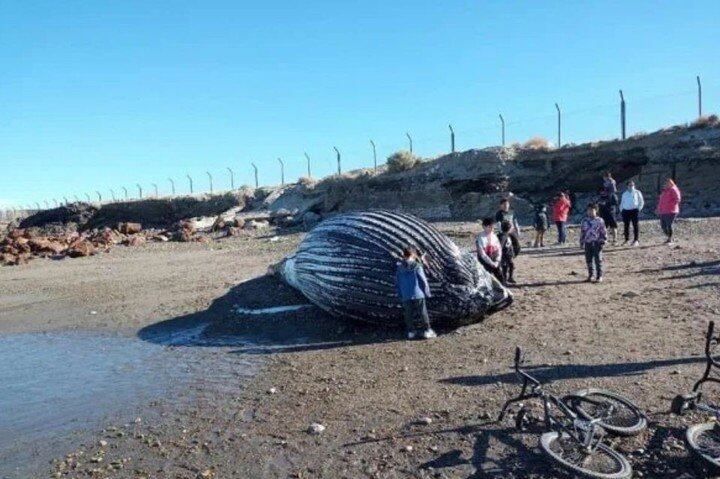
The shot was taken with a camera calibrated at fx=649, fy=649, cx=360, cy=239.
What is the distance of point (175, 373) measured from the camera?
23.5ft

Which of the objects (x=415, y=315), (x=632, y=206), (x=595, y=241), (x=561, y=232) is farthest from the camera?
(x=561, y=232)

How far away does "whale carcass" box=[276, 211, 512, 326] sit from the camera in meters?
7.91

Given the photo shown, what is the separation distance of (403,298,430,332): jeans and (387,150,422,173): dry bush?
838 inches

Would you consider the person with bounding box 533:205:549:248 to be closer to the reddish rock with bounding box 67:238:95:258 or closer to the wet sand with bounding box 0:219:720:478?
the wet sand with bounding box 0:219:720:478

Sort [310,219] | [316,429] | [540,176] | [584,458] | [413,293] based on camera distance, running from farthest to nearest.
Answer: [310,219]
[540,176]
[413,293]
[316,429]
[584,458]

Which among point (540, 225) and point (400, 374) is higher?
point (540, 225)

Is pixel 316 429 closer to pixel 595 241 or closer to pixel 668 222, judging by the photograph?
pixel 595 241

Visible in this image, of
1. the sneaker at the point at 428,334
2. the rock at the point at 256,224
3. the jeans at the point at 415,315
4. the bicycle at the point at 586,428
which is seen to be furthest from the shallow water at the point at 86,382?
the rock at the point at 256,224

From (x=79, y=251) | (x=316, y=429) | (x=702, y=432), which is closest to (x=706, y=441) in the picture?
(x=702, y=432)

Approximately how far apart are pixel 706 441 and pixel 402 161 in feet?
82.9

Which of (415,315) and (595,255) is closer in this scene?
(415,315)

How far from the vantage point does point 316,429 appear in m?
5.10

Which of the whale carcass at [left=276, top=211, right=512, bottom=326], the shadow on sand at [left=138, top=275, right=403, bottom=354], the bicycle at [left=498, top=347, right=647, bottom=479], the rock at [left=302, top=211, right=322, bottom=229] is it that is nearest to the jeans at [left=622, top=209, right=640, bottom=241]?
the whale carcass at [left=276, top=211, right=512, bottom=326]

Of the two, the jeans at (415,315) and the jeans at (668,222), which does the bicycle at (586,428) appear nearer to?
the jeans at (415,315)
